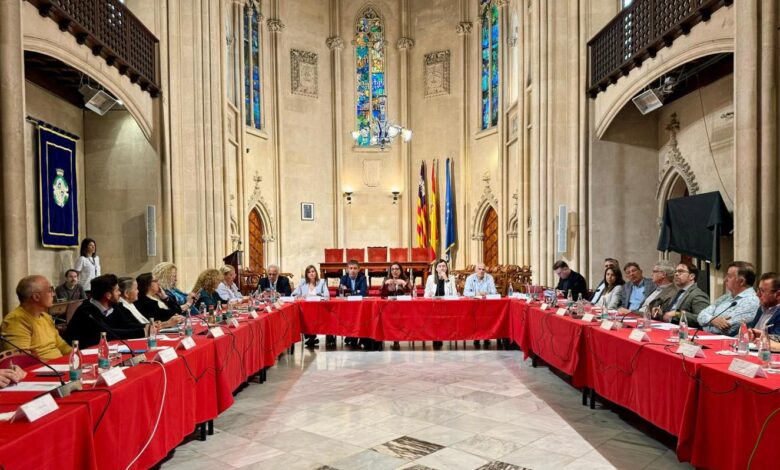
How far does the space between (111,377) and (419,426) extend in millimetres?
2250

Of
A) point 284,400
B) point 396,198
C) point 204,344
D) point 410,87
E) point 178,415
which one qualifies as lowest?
point 284,400

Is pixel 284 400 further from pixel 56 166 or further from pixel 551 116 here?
pixel 551 116

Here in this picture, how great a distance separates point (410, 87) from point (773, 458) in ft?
50.8

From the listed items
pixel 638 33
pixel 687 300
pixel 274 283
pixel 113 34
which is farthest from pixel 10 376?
pixel 638 33

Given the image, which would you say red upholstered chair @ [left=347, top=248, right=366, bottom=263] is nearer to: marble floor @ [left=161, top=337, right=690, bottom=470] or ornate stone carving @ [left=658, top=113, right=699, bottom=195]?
ornate stone carving @ [left=658, top=113, right=699, bottom=195]

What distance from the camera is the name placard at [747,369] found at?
99.9 inches

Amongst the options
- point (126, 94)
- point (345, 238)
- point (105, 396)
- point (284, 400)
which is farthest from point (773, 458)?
point (345, 238)

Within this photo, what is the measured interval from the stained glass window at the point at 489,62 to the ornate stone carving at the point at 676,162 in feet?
21.0

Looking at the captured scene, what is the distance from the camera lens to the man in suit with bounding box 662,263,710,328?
4.52 meters

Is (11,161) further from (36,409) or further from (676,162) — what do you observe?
(676,162)

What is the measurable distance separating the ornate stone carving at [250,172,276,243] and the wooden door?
590 centimetres

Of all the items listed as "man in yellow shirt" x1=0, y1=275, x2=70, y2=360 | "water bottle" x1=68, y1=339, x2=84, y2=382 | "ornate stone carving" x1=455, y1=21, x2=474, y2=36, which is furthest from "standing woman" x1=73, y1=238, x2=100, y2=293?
"ornate stone carving" x1=455, y1=21, x2=474, y2=36

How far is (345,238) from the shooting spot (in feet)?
54.5

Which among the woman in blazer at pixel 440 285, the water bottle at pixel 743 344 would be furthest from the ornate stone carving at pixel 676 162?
the water bottle at pixel 743 344
